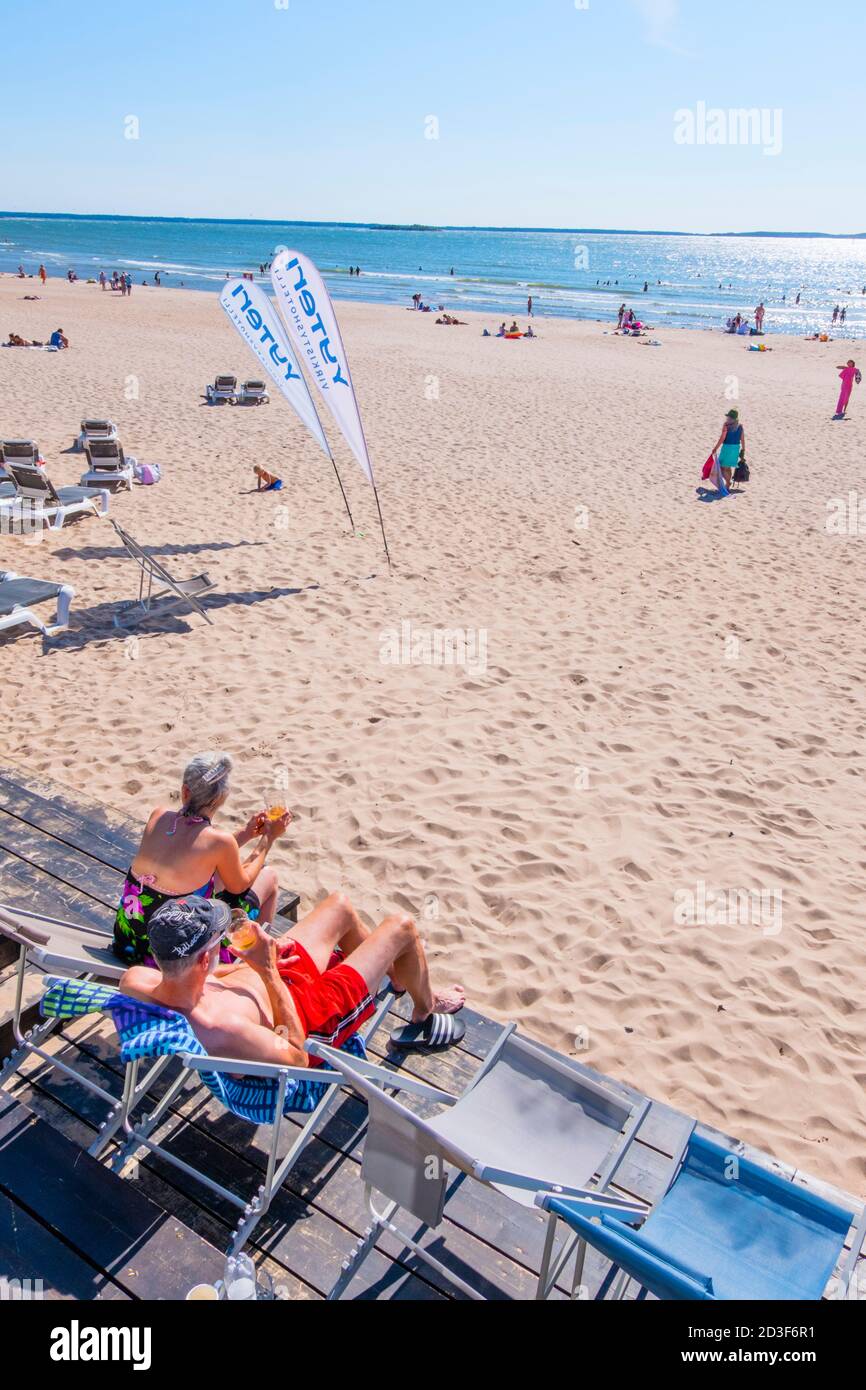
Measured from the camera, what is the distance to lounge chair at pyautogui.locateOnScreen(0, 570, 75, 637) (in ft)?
25.6

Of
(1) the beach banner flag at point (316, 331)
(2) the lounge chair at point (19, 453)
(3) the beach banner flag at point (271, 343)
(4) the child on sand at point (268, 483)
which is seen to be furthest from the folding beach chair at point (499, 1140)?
(2) the lounge chair at point (19, 453)

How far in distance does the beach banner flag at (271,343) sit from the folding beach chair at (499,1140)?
7.96 meters

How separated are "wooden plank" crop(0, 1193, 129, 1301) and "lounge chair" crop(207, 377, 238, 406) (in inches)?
701

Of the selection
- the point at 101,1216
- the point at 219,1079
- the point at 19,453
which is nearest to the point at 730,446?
the point at 19,453

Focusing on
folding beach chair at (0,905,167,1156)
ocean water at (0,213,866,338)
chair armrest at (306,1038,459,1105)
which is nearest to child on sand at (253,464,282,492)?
folding beach chair at (0,905,167,1156)

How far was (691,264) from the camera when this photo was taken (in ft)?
436

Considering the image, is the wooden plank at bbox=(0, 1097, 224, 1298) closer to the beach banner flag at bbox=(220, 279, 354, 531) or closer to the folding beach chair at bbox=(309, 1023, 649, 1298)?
the folding beach chair at bbox=(309, 1023, 649, 1298)

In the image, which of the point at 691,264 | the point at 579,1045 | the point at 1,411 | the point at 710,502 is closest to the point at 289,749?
the point at 579,1045

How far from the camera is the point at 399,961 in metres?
3.62

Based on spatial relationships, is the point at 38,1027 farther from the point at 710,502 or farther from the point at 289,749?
the point at 710,502

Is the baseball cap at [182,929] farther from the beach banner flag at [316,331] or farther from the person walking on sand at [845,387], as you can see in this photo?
the person walking on sand at [845,387]

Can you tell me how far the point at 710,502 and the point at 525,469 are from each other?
9.74 ft

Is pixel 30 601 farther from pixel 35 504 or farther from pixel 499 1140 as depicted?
pixel 499 1140

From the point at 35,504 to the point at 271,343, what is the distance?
11.3 feet
